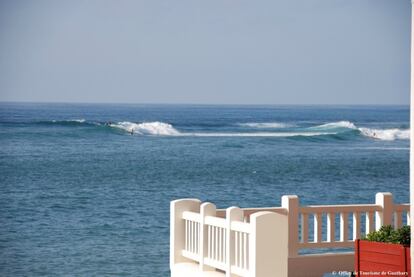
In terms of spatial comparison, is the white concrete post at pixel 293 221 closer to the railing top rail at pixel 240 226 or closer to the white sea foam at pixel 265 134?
the railing top rail at pixel 240 226

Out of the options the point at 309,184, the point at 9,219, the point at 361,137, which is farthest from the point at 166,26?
the point at 9,219

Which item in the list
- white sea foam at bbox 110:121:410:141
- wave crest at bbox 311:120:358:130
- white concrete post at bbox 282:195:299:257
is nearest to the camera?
white concrete post at bbox 282:195:299:257

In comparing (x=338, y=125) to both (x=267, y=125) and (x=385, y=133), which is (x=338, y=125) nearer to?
(x=385, y=133)

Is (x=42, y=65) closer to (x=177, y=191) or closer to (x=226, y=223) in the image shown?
(x=177, y=191)

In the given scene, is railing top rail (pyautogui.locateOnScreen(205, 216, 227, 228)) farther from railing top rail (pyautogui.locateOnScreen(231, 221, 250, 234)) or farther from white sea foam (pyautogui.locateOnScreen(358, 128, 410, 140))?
white sea foam (pyautogui.locateOnScreen(358, 128, 410, 140))

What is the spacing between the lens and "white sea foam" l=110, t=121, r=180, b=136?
158 feet

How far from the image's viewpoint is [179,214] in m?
6.89

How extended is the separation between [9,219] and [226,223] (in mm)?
23087

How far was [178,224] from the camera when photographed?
6.89m

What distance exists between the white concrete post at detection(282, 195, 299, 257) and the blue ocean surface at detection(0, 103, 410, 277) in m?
12.2

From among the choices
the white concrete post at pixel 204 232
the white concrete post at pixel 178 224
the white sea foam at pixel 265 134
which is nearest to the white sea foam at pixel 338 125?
the white sea foam at pixel 265 134

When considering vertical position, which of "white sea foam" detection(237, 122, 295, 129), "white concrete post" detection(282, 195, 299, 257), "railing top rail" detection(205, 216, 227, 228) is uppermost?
"railing top rail" detection(205, 216, 227, 228)

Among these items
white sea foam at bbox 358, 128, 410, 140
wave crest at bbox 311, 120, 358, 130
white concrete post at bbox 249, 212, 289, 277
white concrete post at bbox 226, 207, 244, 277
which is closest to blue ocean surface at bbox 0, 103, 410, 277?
white sea foam at bbox 358, 128, 410, 140

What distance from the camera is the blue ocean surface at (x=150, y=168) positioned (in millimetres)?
24391
